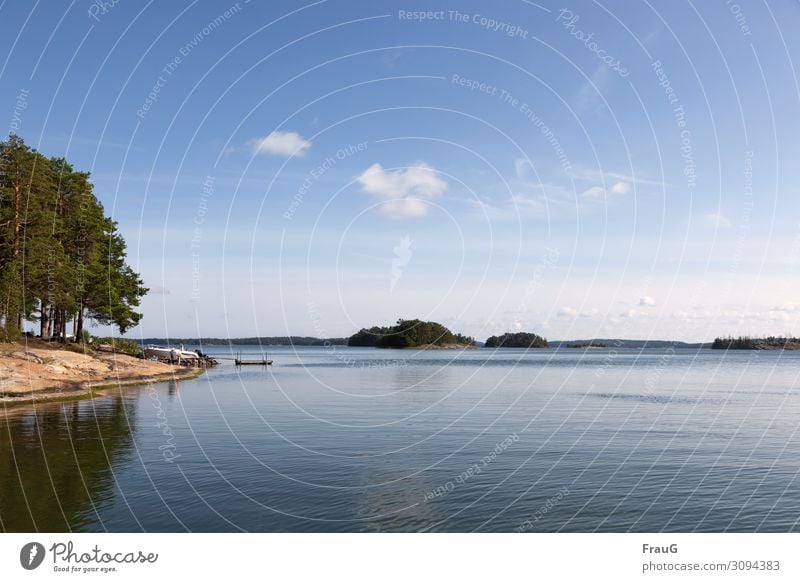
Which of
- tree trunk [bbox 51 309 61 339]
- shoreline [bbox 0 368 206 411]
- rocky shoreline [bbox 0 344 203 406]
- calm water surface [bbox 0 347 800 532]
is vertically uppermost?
tree trunk [bbox 51 309 61 339]

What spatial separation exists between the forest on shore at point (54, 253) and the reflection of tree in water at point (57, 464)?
725 inches

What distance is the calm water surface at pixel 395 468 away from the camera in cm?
2284

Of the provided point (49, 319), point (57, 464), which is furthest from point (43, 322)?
point (57, 464)

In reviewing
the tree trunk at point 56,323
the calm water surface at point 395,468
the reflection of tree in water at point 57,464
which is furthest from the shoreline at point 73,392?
the tree trunk at point 56,323

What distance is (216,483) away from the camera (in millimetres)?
27766

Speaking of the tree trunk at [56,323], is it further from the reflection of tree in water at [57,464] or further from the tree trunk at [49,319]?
the reflection of tree in water at [57,464]

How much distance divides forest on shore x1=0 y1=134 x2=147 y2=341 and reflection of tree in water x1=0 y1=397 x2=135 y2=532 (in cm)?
1842

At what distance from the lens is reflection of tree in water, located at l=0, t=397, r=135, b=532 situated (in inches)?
867

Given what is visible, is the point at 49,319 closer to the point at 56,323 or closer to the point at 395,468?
the point at 56,323

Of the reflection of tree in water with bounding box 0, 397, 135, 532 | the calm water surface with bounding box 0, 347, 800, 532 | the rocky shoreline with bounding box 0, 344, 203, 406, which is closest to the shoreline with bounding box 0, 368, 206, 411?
the rocky shoreline with bounding box 0, 344, 203, 406

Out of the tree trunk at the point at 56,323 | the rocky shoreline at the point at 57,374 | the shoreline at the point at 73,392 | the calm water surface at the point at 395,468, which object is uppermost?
the tree trunk at the point at 56,323

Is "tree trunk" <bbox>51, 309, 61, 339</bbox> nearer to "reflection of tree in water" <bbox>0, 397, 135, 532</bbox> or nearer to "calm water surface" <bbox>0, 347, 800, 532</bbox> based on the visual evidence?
"calm water surface" <bbox>0, 347, 800, 532</bbox>

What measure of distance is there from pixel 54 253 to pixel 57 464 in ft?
156

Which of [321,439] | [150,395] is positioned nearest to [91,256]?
[150,395]
